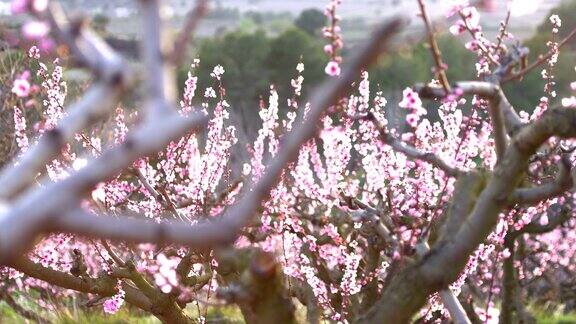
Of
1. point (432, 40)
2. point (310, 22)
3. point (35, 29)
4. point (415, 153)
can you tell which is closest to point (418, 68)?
point (310, 22)

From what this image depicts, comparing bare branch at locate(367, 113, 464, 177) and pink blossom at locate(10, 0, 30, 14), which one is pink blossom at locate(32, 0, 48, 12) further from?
bare branch at locate(367, 113, 464, 177)

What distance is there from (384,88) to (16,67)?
47.8 ft

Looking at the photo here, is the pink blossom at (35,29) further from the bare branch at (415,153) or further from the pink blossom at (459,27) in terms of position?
the pink blossom at (459,27)

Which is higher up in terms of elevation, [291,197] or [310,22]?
[310,22]

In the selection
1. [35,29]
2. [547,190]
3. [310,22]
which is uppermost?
[310,22]

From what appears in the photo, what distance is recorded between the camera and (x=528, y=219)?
6.57 m

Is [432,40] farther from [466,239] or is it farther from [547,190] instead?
[466,239]

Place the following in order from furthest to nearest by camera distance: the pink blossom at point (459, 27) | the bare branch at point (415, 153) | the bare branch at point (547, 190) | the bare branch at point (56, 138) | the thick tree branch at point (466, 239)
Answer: the pink blossom at point (459, 27), the bare branch at point (415, 153), the bare branch at point (547, 190), the thick tree branch at point (466, 239), the bare branch at point (56, 138)

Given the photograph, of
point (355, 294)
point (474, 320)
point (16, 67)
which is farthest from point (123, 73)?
point (16, 67)

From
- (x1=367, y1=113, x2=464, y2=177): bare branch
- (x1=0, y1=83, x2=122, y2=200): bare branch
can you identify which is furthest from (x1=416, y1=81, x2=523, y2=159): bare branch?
(x1=0, y1=83, x2=122, y2=200): bare branch

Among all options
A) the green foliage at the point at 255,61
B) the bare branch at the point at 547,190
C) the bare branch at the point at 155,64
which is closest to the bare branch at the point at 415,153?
the bare branch at the point at 547,190

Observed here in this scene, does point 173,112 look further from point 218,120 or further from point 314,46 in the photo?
point 314,46

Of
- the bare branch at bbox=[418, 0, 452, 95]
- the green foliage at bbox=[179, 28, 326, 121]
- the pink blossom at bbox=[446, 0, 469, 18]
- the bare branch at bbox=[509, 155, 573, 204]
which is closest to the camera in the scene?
the bare branch at bbox=[509, 155, 573, 204]

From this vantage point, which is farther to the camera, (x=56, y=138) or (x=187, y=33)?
(x=187, y=33)
